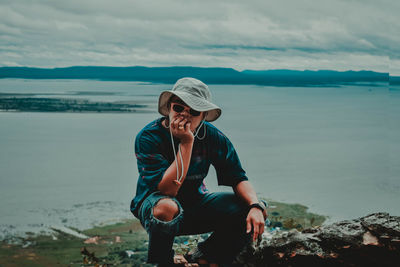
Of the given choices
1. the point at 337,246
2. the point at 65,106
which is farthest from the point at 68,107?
the point at 337,246

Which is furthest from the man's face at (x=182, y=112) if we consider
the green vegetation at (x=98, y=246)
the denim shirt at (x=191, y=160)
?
the green vegetation at (x=98, y=246)

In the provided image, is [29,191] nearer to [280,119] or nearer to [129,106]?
[280,119]

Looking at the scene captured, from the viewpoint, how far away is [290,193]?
1164 centimetres

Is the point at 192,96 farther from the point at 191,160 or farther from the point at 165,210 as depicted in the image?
the point at 165,210

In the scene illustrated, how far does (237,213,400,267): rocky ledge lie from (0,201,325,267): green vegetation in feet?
9.95

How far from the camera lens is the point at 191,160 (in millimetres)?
2689

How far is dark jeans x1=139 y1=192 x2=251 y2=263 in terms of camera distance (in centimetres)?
247

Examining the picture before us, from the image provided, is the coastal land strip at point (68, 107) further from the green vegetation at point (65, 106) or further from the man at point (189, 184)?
the man at point (189, 184)

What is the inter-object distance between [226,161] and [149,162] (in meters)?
0.49

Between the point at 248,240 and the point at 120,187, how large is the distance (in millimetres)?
10723

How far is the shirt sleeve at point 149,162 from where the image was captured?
2525 millimetres

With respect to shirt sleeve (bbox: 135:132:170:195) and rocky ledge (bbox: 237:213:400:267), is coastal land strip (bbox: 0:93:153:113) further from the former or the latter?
shirt sleeve (bbox: 135:132:170:195)

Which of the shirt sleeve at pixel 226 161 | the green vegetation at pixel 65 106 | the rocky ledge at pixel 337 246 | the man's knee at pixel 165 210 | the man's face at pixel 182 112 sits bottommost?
the green vegetation at pixel 65 106

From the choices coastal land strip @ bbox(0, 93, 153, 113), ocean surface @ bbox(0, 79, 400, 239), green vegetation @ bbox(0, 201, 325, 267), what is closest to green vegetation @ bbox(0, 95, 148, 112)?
coastal land strip @ bbox(0, 93, 153, 113)
